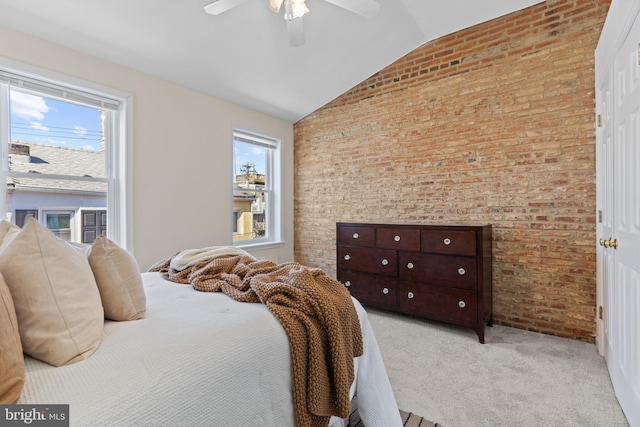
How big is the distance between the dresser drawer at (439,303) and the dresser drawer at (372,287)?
97 mm

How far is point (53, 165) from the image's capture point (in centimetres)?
265

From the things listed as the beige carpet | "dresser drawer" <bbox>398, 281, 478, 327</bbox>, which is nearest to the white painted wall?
"dresser drawer" <bbox>398, 281, 478, 327</bbox>

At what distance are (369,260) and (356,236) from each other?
29 centimetres

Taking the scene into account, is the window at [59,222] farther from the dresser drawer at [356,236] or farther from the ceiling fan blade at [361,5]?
the ceiling fan blade at [361,5]

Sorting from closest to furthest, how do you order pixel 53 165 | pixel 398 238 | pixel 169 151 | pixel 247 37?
pixel 53 165 < pixel 247 37 < pixel 398 238 < pixel 169 151

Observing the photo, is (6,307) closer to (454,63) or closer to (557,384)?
(557,384)

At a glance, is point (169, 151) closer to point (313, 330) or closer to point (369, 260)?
point (369, 260)

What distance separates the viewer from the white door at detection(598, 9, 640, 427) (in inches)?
59.7

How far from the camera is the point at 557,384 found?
2.01m

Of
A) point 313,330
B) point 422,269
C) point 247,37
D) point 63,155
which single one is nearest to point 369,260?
point 422,269

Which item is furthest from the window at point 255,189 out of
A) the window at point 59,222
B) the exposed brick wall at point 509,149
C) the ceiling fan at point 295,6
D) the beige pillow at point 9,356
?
the beige pillow at point 9,356

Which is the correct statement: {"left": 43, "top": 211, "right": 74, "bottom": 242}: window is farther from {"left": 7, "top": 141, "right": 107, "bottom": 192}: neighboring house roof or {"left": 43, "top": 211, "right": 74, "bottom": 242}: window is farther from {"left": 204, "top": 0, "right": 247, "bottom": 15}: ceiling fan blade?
{"left": 204, "top": 0, "right": 247, "bottom": 15}: ceiling fan blade

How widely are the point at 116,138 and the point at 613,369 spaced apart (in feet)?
13.9

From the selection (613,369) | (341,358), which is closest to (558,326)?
(613,369)
